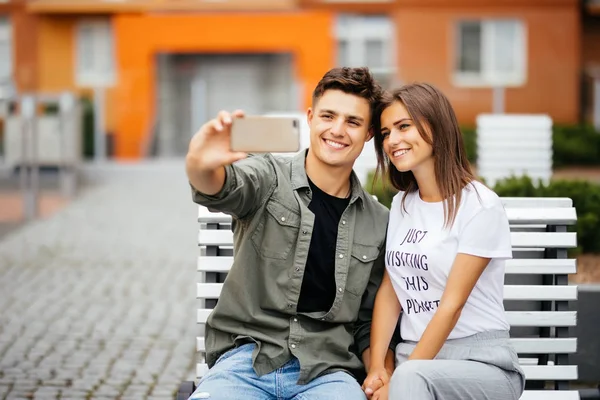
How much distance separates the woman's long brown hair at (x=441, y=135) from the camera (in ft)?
12.9

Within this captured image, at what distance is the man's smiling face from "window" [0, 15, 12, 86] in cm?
2500

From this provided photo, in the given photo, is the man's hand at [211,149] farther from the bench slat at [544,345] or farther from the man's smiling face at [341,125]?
the bench slat at [544,345]

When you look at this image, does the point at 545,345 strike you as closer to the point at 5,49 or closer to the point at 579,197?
the point at 579,197

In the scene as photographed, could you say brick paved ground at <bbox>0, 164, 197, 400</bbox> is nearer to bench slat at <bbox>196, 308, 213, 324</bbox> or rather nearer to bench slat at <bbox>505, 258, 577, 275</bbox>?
bench slat at <bbox>196, 308, 213, 324</bbox>

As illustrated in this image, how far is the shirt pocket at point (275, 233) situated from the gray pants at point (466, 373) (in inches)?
24.7

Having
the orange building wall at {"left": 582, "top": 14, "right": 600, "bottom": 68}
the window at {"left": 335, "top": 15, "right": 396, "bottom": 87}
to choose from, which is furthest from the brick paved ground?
the orange building wall at {"left": 582, "top": 14, "right": 600, "bottom": 68}

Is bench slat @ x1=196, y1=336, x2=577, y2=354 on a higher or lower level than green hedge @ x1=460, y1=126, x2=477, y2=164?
lower

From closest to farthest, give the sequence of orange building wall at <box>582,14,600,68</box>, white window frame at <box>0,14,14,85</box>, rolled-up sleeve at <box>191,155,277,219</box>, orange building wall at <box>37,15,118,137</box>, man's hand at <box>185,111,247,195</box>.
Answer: man's hand at <box>185,111,247,195</box>
rolled-up sleeve at <box>191,155,277,219</box>
orange building wall at <box>582,14,600,68</box>
orange building wall at <box>37,15,118,137</box>
white window frame at <box>0,14,14,85</box>

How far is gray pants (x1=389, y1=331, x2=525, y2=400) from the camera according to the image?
365cm

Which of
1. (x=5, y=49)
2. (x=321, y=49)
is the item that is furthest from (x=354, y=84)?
(x=5, y=49)

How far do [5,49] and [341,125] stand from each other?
2582cm

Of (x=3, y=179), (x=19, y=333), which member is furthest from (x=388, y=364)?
(x=3, y=179)

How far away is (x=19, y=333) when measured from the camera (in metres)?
7.33

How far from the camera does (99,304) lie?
27.5ft
